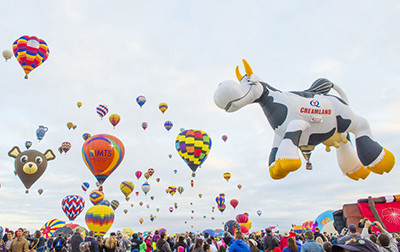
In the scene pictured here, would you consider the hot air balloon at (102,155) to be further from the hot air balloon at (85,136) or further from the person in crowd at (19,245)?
the hot air balloon at (85,136)

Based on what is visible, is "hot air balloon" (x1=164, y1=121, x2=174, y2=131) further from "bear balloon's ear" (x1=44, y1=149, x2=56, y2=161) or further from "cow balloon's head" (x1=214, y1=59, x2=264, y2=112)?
"cow balloon's head" (x1=214, y1=59, x2=264, y2=112)

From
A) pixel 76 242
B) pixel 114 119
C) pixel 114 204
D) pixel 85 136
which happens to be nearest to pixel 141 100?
pixel 114 119

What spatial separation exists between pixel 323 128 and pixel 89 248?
5991mm

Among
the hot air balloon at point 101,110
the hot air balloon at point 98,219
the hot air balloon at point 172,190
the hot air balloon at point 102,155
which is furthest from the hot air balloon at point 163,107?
the hot air balloon at point 172,190

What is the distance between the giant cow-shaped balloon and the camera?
803 cm

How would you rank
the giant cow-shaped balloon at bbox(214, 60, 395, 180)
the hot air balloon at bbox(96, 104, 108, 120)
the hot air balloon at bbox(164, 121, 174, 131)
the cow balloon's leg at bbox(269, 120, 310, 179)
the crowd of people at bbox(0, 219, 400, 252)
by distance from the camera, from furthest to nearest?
the hot air balloon at bbox(164, 121, 174, 131), the hot air balloon at bbox(96, 104, 108, 120), the giant cow-shaped balloon at bbox(214, 60, 395, 180), the cow balloon's leg at bbox(269, 120, 310, 179), the crowd of people at bbox(0, 219, 400, 252)

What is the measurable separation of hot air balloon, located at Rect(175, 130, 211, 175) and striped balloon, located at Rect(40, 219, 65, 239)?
25.9 ft

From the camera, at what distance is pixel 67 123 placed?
30562 mm

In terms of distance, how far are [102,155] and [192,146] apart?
4.42 m

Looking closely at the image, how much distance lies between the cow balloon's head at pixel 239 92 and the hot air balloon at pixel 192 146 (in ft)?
27.6

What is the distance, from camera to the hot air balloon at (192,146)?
16656 mm

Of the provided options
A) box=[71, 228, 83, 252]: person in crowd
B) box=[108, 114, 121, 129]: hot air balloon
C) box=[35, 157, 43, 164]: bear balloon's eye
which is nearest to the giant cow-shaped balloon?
box=[71, 228, 83, 252]: person in crowd

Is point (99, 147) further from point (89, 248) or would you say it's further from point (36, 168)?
point (89, 248)

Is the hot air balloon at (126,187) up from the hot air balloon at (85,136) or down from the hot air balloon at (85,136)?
down
